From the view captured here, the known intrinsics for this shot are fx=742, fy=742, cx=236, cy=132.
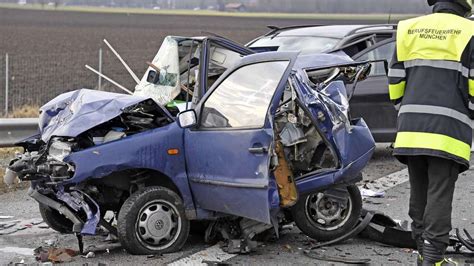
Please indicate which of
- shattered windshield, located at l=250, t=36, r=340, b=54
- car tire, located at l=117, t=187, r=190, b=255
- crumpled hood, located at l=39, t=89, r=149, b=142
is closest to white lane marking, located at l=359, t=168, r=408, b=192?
shattered windshield, located at l=250, t=36, r=340, b=54

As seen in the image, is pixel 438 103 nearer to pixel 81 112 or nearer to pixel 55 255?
pixel 81 112

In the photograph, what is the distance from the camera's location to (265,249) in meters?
6.07

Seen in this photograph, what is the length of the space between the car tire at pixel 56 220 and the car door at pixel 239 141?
123cm

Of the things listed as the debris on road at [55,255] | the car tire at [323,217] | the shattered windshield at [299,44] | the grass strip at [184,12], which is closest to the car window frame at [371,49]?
the shattered windshield at [299,44]

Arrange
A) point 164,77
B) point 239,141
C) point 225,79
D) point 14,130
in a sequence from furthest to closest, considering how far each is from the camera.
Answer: point 14,130 < point 164,77 < point 225,79 < point 239,141

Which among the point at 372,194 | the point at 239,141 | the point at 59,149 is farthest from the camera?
the point at 372,194

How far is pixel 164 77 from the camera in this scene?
Result: 6805 millimetres

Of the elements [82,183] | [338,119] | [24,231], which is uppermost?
[338,119]

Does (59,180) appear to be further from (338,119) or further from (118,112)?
(338,119)

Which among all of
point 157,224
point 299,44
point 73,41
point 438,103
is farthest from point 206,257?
point 73,41

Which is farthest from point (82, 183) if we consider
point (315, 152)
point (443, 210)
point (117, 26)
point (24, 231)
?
point (117, 26)

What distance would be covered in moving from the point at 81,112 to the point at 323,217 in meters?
2.17

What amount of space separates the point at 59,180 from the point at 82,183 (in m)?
0.22

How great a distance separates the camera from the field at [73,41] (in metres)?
18.6
